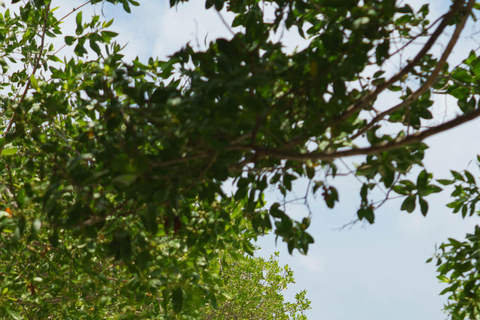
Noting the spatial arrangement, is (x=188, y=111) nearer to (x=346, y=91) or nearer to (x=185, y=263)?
(x=346, y=91)

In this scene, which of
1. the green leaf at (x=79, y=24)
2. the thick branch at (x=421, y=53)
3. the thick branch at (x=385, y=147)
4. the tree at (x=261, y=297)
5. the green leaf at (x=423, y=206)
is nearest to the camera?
the thick branch at (x=385, y=147)

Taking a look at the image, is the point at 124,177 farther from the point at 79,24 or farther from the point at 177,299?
the point at 79,24

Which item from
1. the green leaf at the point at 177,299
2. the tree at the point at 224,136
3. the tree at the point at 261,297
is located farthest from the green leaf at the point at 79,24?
the tree at the point at 261,297

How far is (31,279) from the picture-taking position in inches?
195

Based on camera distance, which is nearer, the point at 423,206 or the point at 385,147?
the point at 385,147

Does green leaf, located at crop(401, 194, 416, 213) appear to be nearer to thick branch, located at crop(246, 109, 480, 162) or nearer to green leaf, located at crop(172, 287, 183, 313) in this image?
→ thick branch, located at crop(246, 109, 480, 162)

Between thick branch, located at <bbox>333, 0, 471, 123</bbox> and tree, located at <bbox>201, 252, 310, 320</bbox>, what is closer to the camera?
thick branch, located at <bbox>333, 0, 471, 123</bbox>

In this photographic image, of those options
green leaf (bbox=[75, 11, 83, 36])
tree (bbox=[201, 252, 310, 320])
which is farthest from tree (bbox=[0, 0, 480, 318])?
tree (bbox=[201, 252, 310, 320])

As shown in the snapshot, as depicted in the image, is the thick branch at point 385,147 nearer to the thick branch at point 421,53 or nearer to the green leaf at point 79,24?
Answer: the thick branch at point 421,53

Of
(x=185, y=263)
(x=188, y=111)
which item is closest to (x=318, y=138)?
(x=188, y=111)

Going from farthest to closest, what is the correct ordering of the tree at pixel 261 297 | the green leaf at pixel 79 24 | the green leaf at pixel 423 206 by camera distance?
the tree at pixel 261 297 < the green leaf at pixel 79 24 < the green leaf at pixel 423 206

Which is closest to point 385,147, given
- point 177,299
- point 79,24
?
point 177,299

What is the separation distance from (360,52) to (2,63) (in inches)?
188

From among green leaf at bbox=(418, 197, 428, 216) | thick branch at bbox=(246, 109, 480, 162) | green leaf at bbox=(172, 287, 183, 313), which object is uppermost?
green leaf at bbox=(418, 197, 428, 216)
